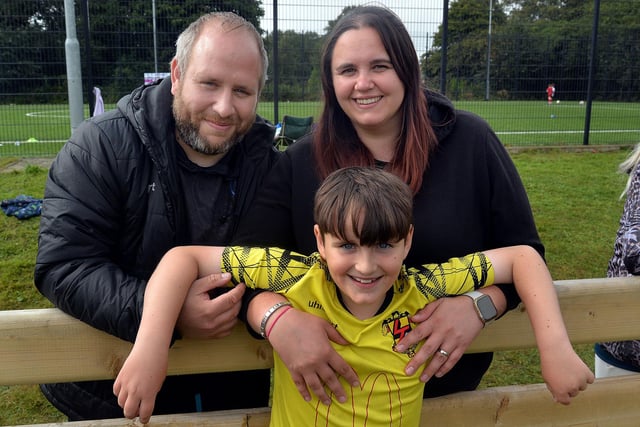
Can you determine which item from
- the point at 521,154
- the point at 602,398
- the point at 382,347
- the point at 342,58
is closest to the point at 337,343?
the point at 382,347

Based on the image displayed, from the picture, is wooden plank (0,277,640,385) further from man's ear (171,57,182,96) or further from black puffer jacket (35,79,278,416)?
man's ear (171,57,182,96)

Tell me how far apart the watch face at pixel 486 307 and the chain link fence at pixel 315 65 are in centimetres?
581

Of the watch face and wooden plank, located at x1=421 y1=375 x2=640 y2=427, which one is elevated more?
the watch face

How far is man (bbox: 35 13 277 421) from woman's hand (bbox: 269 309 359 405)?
169mm

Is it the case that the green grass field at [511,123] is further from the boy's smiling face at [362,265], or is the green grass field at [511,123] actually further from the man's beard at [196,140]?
the boy's smiling face at [362,265]

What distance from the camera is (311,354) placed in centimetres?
153

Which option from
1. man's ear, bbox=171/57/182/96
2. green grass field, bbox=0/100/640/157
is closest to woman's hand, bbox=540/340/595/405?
man's ear, bbox=171/57/182/96

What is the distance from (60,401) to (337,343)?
1.17 m

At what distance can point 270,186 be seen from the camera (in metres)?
1.94

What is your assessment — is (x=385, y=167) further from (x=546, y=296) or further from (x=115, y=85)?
(x=115, y=85)

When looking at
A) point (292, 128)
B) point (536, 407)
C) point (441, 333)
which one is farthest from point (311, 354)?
point (292, 128)

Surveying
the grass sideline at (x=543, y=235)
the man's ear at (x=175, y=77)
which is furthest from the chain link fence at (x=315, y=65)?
the man's ear at (x=175, y=77)

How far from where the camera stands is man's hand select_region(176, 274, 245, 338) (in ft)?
5.24

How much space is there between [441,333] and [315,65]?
578 cm
